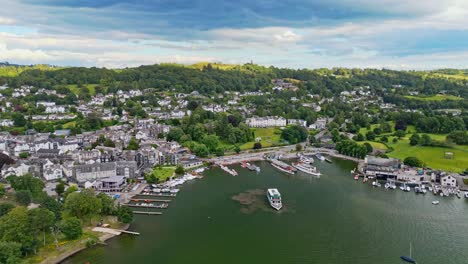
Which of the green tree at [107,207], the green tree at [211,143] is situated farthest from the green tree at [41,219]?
the green tree at [211,143]

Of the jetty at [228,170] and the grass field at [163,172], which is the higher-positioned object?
the grass field at [163,172]

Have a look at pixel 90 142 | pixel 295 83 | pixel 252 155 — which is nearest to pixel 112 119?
pixel 90 142

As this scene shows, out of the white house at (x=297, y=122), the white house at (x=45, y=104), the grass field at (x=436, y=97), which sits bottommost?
the white house at (x=297, y=122)

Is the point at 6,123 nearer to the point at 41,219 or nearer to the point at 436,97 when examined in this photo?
the point at 41,219

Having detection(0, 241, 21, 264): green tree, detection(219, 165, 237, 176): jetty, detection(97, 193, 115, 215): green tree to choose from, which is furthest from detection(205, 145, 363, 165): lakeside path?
detection(0, 241, 21, 264): green tree

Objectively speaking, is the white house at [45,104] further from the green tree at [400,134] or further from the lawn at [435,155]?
the green tree at [400,134]

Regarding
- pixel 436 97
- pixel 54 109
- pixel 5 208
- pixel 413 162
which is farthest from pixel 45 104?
pixel 436 97
